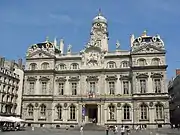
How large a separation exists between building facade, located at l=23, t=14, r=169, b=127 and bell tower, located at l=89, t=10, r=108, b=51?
280 millimetres

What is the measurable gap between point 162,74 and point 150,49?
6911mm

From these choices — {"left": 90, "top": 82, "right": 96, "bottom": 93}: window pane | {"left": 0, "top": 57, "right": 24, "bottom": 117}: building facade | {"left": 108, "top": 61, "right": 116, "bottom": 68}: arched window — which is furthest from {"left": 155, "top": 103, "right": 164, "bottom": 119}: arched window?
{"left": 0, "top": 57, "right": 24, "bottom": 117}: building facade

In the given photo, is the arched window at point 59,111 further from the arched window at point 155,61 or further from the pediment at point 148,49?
the arched window at point 155,61

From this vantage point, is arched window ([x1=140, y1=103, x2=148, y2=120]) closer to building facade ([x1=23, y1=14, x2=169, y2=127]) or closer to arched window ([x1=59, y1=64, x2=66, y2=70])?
building facade ([x1=23, y1=14, x2=169, y2=127])

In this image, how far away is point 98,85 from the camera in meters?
64.6

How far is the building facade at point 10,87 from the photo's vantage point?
66188 mm

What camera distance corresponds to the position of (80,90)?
65.3m

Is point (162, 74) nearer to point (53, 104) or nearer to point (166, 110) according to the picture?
point (166, 110)

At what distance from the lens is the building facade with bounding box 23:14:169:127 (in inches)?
2384

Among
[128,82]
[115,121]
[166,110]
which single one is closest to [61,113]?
[115,121]

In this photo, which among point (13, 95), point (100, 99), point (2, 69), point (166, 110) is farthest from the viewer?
point (13, 95)

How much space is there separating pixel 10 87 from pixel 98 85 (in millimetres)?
24822

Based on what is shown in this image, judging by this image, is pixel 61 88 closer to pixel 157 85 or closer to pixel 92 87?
pixel 92 87

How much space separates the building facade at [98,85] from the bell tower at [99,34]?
28cm
